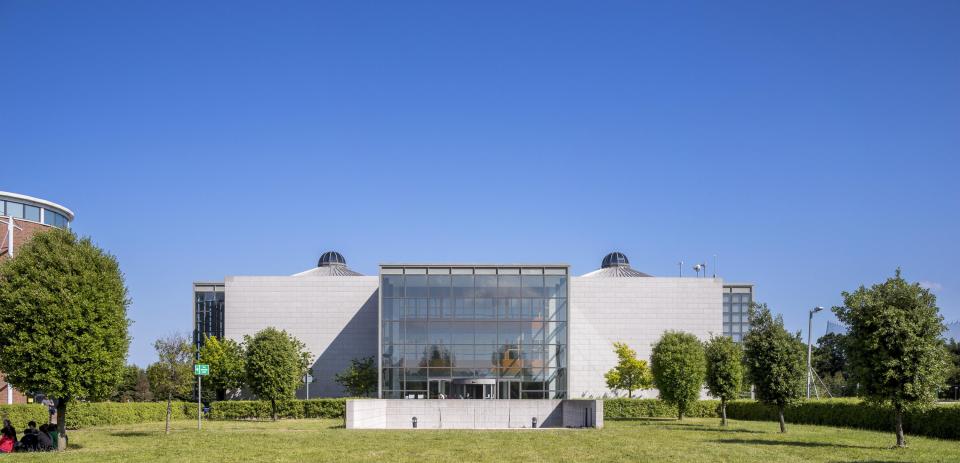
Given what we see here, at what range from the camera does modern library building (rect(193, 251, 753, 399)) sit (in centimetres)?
6994

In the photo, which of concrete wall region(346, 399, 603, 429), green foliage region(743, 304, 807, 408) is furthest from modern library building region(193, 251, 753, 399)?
green foliage region(743, 304, 807, 408)

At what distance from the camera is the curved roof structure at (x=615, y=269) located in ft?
305

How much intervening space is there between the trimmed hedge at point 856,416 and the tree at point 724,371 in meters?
3.67

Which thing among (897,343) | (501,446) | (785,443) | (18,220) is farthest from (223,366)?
(897,343)

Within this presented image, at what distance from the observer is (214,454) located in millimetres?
28062

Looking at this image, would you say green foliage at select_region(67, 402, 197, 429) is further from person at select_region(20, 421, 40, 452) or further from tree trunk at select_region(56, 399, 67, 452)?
person at select_region(20, 421, 40, 452)

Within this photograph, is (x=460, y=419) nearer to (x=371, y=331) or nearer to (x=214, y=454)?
(x=214, y=454)

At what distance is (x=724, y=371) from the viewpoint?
4912 cm

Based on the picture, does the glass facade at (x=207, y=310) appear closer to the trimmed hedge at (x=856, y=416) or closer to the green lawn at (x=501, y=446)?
the green lawn at (x=501, y=446)

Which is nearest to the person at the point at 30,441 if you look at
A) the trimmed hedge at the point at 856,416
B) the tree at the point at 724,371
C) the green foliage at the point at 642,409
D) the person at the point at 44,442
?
the person at the point at 44,442

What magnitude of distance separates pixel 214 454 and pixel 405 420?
2604 centimetres

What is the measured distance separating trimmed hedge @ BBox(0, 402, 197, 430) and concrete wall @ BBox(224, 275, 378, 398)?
22.6 m

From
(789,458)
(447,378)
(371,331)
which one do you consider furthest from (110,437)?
(371,331)

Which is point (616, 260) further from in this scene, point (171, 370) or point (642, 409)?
point (171, 370)
